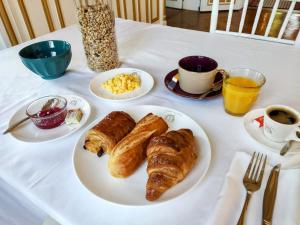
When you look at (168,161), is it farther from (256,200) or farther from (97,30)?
(97,30)

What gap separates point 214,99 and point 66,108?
43cm

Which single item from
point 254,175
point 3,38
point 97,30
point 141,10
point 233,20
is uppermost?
point 97,30

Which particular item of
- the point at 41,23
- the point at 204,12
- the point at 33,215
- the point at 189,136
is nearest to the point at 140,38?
A: the point at 189,136

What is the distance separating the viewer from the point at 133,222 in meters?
0.41

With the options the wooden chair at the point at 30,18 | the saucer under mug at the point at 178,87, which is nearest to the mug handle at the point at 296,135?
the saucer under mug at the point at 178,87

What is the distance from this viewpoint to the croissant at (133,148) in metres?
0.47

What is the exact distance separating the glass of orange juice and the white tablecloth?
0.03m

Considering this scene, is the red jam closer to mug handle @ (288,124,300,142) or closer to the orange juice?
the orange juice

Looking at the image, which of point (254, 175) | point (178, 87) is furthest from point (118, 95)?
point (254, 175)

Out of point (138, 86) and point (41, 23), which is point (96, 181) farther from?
point (41, 23)

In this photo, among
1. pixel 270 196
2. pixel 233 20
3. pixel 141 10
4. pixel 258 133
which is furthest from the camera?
pixel 233 20

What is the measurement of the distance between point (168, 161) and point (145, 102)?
0.30 meters

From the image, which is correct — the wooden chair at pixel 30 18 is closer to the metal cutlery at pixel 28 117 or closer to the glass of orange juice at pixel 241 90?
the metal cutlery at pixel 28 117

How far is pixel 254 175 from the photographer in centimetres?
46
